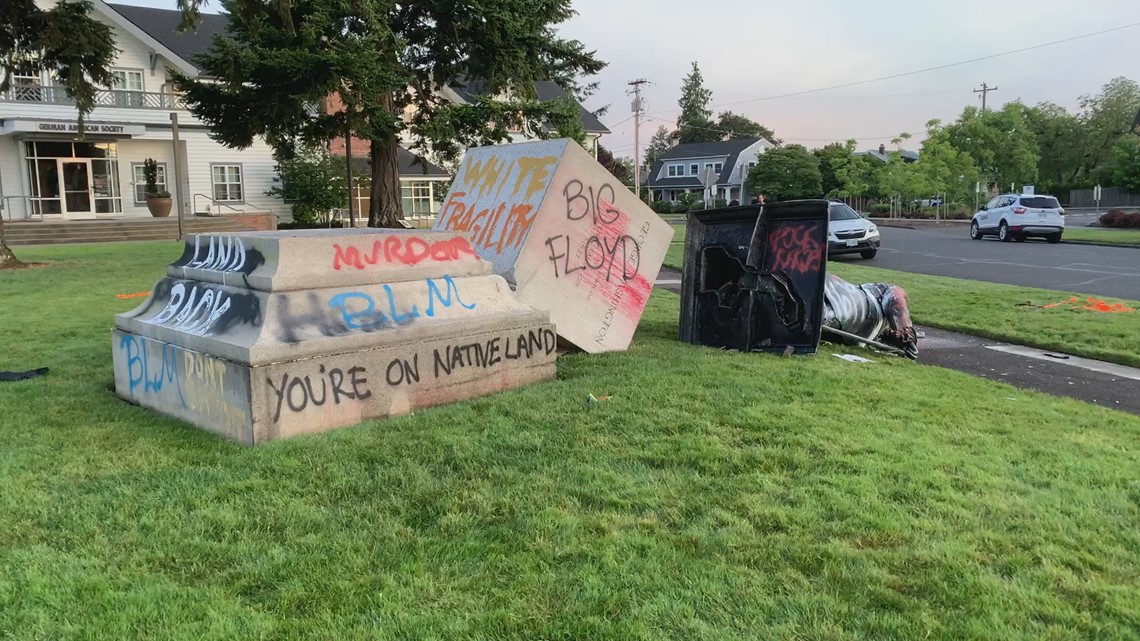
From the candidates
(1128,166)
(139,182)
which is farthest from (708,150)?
(139,182)

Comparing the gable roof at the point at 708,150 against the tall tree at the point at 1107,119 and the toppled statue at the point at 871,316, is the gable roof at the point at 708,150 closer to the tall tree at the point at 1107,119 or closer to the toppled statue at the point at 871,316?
the tall tree at the point at 1107,119

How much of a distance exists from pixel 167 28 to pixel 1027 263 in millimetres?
36268

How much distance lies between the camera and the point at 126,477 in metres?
3.97

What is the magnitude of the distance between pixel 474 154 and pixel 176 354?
4274 mm

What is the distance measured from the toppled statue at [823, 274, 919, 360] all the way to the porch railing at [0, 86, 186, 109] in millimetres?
29920

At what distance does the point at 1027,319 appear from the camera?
9.60 m

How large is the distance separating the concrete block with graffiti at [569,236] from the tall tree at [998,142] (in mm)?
52157

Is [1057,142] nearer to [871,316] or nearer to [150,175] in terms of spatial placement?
[150,175]

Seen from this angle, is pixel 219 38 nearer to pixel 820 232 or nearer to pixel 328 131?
pixel 328 131

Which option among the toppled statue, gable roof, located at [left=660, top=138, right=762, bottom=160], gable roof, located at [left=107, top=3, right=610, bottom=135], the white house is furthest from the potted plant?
gable roof, located at [left=660, top=138, right=762, bottom=160]

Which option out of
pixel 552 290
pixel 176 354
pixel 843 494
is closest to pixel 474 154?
pixel 552 290

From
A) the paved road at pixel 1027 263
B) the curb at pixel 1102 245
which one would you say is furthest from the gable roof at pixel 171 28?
A: the curb at pixel 1102 245

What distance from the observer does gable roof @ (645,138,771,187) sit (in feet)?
259

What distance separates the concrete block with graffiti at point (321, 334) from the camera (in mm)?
4531
